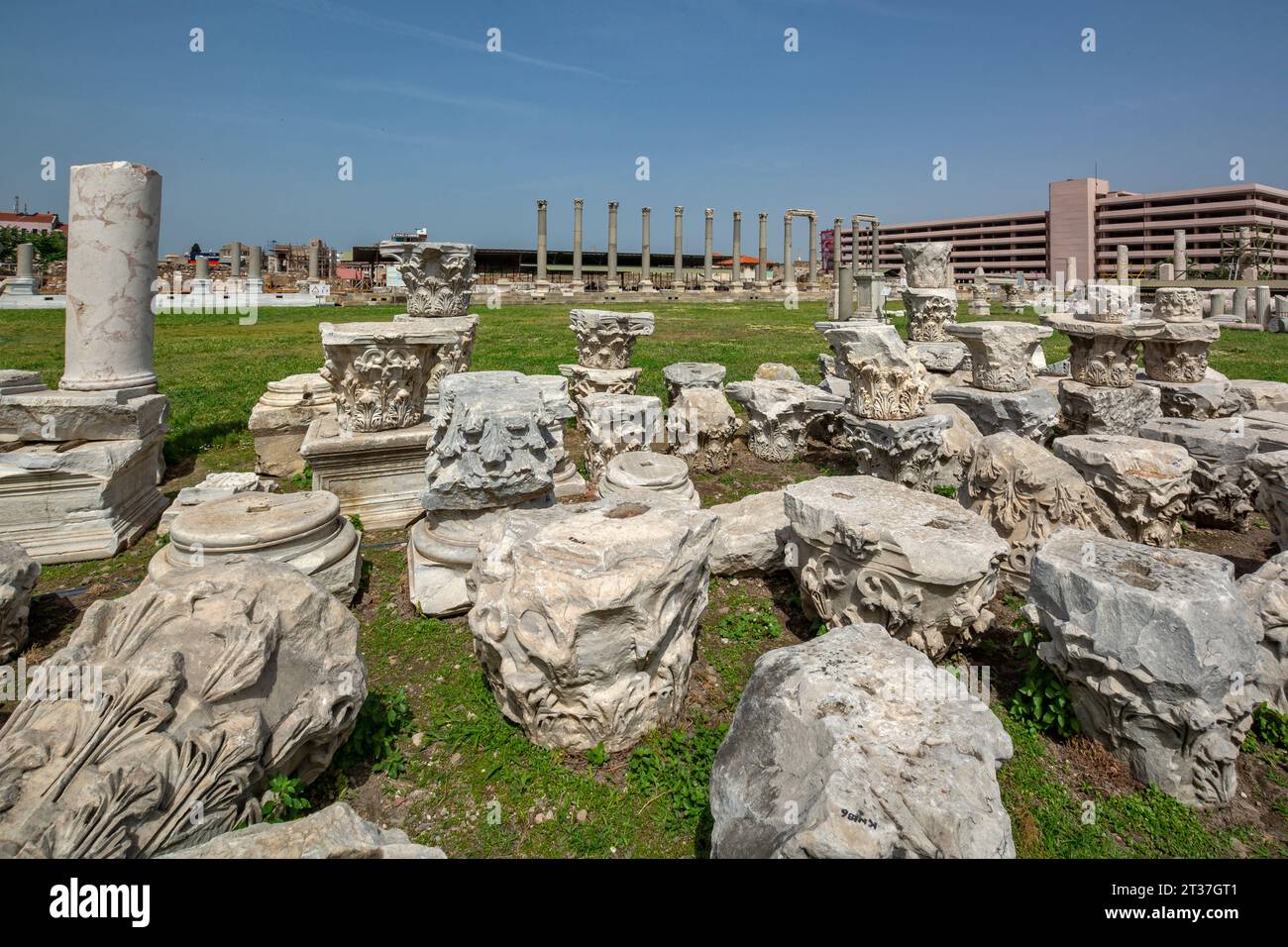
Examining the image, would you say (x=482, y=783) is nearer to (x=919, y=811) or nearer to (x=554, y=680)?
(x=554, y=680)

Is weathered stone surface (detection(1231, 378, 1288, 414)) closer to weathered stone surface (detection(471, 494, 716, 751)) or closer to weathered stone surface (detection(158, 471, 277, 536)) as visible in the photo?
weathered stone surface (detection(471, 494, 716, 751))

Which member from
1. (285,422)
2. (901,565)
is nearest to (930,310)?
(901,565)

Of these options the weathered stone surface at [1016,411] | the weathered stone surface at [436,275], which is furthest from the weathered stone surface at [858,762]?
the weathered stone surface at [436,275]

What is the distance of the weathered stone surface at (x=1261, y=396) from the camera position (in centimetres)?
709

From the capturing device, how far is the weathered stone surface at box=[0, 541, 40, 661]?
379 cm

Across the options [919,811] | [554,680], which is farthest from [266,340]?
[919,811]

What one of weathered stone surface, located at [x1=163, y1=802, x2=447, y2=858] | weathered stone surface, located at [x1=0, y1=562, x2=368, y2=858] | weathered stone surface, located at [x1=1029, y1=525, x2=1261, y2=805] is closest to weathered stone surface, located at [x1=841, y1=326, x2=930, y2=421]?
weathered stone surface, located at [x1=1029, y1=525, x2=1261, y2=805]

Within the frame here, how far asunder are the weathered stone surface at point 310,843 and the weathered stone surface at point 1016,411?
7.11 metres

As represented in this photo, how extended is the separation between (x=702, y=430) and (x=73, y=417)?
→ 5.54 meters

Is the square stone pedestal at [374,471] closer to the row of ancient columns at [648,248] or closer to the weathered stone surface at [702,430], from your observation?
the weathered stone surface at [702,430]

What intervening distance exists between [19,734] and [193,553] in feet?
7.84

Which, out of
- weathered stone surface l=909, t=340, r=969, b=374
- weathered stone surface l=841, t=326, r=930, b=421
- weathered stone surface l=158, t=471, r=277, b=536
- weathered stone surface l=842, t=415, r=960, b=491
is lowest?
weathered stone surface l=158, t=471, r=277, b=536

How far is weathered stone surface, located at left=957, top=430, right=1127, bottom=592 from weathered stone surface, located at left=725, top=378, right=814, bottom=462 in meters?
2.94

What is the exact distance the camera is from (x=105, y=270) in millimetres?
5953
